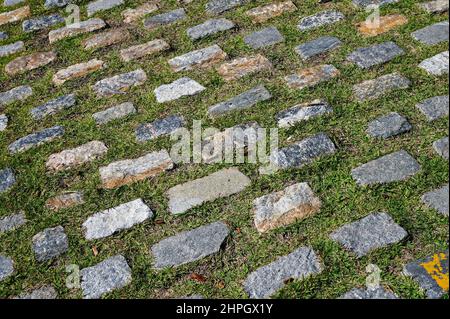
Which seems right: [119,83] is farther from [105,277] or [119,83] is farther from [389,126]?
[389,126]

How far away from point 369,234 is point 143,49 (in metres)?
2.38

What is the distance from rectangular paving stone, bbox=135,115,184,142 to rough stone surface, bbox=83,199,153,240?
56 cm

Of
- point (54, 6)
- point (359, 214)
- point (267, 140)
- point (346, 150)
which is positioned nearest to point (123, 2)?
point (54, 6)

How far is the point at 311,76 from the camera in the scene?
11.8 feet

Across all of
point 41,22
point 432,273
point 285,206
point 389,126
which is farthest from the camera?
point 41,22

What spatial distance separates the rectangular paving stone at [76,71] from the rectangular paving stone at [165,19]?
0.59 metres

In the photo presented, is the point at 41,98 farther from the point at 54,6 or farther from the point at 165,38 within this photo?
the point at 54,6

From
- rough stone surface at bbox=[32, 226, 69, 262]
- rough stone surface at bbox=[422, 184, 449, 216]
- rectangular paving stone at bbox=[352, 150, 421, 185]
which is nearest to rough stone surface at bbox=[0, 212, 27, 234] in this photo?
rough stone surface at bbox=[32, 226, 69, 262]

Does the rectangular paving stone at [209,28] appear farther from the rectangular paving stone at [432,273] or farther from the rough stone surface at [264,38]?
the rectangular paving stone at [432,273]

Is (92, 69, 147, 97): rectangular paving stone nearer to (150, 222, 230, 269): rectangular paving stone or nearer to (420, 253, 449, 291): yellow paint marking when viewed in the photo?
(150, 222, 230, 269): rectangular paving stone

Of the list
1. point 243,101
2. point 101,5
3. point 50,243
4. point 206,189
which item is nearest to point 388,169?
point 206,189

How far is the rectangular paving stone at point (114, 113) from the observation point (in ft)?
11.7

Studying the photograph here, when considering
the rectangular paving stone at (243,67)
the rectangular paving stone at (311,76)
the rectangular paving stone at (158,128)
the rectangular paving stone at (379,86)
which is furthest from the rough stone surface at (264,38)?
the rectangular paving stone at (158,128)

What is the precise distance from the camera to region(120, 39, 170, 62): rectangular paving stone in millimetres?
4148
